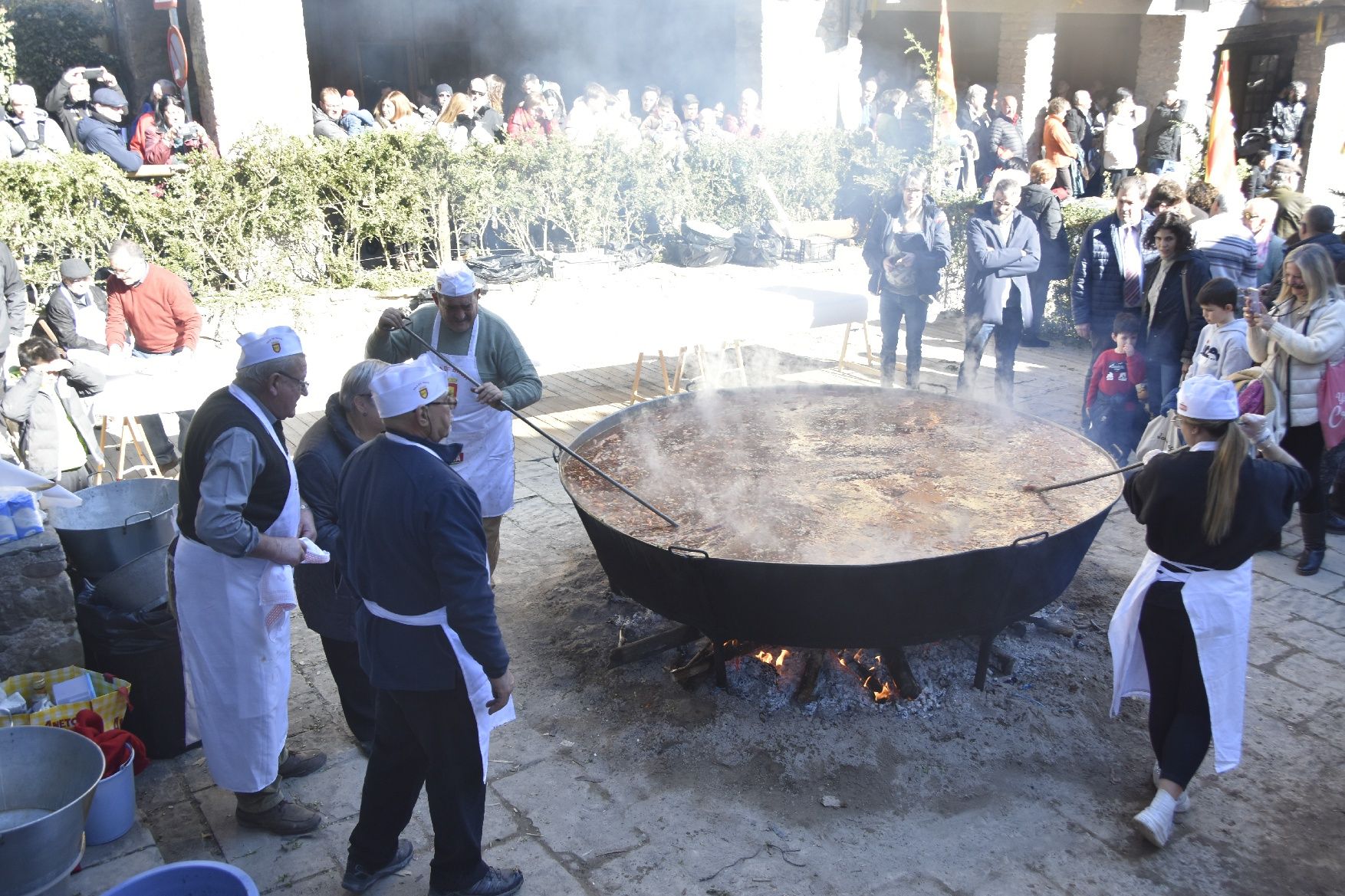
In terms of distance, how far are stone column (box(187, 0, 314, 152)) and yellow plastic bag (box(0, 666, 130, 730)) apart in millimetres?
8906

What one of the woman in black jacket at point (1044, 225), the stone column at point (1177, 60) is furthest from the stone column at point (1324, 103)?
the woman in black jacket at point (1044, 225)

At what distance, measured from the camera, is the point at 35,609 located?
156 inches

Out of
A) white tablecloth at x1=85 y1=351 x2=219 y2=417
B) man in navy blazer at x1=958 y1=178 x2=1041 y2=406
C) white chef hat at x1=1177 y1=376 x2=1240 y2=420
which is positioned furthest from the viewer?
man in navy blazer at x1=958 y1=178 x2=1041 y2=406

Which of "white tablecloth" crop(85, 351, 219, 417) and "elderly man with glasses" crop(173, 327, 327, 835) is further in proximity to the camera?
"white tablecloth" crop(85, 351, 219, 417)

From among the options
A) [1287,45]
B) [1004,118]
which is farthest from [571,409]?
[1287,45]

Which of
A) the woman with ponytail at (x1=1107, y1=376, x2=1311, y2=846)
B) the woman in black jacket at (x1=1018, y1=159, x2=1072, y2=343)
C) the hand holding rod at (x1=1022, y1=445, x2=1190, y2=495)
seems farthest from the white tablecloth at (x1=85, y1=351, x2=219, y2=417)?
the woman in black jacket at (x1=1018, y1=159, x2=1072, y2=343)

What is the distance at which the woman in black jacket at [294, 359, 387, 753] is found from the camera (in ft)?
12.1

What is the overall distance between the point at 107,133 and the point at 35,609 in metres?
7.87

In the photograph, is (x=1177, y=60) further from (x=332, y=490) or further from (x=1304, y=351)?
(x=332, y=490)

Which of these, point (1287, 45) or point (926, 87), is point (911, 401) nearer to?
point (926, 87)

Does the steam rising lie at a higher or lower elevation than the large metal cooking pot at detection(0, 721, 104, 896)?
higher

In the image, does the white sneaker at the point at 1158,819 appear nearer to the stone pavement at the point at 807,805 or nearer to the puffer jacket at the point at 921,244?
the stone pavement at the point at 807,805

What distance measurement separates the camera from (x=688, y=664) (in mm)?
4574

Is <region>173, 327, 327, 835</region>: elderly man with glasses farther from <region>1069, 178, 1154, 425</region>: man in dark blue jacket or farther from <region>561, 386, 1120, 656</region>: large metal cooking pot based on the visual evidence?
<region>1069, 178, 1154, 425</region>: man in dark blue jacket
